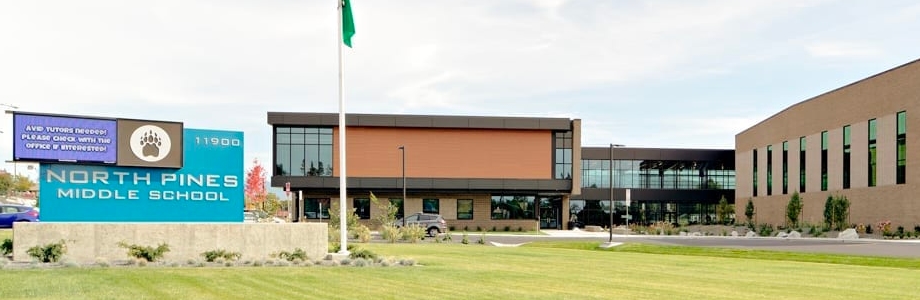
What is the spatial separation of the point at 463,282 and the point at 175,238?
26.7 ft

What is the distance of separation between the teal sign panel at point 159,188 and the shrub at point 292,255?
1656mm

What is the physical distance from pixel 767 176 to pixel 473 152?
100 ft

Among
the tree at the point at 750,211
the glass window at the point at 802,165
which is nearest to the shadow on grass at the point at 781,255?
the glass window at the point at 802,165

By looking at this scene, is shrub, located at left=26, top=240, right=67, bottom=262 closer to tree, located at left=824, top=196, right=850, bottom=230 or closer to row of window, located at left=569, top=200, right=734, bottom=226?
tree, located at left=824, top=196, right=850, bottom=230

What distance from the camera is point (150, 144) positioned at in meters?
19.1

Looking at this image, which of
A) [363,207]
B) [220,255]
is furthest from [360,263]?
[363,207]

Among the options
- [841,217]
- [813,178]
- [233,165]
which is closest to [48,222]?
[233,165]

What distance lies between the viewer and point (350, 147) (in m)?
57.8

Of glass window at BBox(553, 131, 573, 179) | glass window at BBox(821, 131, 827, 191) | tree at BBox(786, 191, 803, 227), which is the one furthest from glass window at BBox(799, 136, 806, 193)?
glass window at BBox(553, 131, 573, 179)

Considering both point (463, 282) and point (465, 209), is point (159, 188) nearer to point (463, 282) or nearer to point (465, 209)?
point (463, 282)

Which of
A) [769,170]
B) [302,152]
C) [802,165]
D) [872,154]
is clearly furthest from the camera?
[769,170]

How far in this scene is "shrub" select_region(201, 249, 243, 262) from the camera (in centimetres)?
1792

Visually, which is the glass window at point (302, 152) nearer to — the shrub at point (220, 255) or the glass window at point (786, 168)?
the glass window at point (786, 168)

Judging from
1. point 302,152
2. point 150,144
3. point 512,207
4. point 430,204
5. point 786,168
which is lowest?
point 512,207
